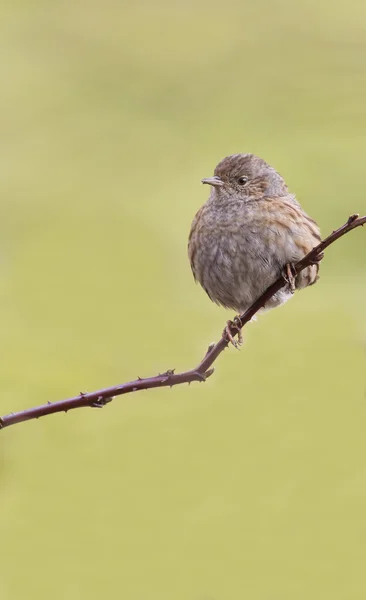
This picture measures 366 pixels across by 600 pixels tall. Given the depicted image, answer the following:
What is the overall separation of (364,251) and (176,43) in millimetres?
7517

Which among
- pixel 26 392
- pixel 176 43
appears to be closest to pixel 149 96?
pixel 176 43

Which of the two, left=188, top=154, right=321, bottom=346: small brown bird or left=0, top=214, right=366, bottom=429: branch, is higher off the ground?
left=188, top=154, right=321, bottom=346: small brown bird

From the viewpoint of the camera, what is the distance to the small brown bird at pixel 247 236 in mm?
3664

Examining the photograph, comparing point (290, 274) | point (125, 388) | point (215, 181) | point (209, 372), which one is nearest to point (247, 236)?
point (215, 181)

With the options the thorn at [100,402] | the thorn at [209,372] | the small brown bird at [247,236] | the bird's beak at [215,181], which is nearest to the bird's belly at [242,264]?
the small brown bird at [247,236]

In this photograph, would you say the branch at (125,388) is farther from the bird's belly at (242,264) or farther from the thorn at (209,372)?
the bird's belly at (242,264)

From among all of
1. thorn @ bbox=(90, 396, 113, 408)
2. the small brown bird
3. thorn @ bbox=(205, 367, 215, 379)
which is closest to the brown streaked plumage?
the small brown bird

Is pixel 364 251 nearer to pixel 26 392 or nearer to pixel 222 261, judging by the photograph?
pixel 26 392

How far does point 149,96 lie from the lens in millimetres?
13352

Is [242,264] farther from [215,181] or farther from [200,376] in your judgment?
[200,376]

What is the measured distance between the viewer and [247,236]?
148 inches

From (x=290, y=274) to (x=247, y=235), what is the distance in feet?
1.67

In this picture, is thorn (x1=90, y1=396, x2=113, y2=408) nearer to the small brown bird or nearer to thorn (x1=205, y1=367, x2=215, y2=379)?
thorn (x1=205, y1=367, x2=215, y2=379)

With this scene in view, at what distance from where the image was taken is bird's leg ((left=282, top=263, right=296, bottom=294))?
325 cm
